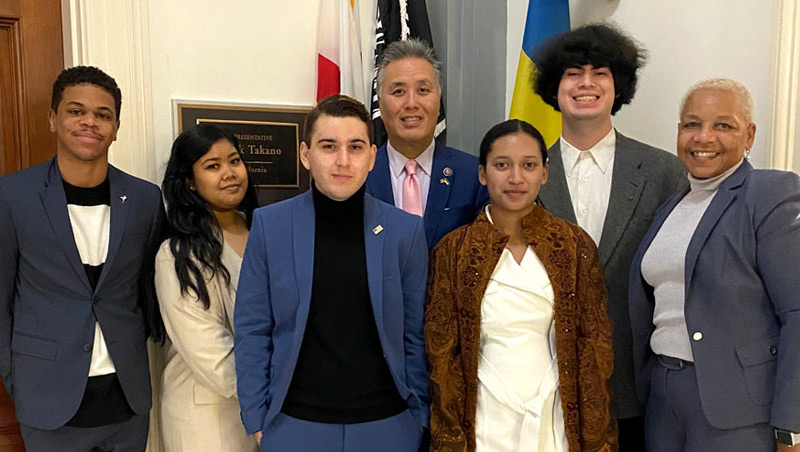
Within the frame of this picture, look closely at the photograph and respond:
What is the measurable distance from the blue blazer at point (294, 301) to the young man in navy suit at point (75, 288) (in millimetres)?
510

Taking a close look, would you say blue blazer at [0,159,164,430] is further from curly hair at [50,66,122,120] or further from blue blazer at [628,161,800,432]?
blue blazer at [628,161,800,432]

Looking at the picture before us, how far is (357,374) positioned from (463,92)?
6.77ft

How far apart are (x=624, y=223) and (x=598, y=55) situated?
0.58 m

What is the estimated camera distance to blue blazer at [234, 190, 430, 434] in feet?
5.65

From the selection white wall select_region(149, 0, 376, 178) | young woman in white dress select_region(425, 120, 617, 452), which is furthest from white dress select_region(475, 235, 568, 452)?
white wall select_region(149, 0, 376, 178)

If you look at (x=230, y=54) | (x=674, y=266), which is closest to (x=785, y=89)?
(x=674, y=266)

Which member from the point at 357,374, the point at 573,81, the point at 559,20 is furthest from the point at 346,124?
the point at 559,20

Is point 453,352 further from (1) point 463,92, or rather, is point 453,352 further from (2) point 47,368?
(1) point 463,92

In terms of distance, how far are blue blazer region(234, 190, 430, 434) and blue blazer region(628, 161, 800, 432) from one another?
2.54ft

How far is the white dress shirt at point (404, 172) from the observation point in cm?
221

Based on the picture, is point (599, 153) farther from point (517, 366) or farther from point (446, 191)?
point (517, 366)

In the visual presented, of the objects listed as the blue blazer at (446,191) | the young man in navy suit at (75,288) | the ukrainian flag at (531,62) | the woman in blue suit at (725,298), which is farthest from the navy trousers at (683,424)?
the young man in navy suit at (75,288)

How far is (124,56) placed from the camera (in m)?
2.54

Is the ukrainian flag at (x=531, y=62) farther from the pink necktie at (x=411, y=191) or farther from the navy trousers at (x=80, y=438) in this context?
the navy trousers at (x=80, y=438)
